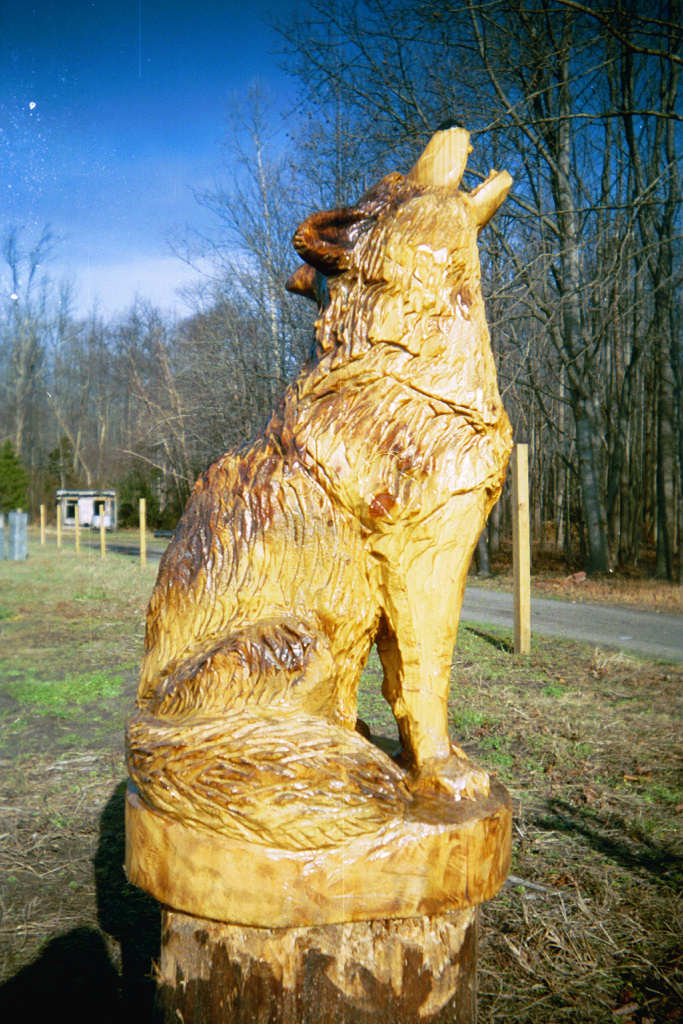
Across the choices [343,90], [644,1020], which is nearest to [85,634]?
[644,1020]

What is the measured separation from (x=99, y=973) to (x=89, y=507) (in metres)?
35.8

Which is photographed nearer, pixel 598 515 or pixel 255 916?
pixel 255 916

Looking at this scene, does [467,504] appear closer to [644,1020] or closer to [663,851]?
[644,1020]

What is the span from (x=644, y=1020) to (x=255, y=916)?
1441 millimetres

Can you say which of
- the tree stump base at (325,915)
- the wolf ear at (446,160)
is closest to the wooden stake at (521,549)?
the wolf ear at (446,160)

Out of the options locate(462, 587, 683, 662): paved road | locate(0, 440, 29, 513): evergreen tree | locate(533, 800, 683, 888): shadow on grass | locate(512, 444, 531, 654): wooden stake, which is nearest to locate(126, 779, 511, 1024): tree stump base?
locate(533, 800, 683, 888): shadow on grass

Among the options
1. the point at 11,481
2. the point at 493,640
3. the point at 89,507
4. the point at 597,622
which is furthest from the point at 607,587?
the point at 89,507

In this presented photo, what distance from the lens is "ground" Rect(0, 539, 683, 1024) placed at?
2445 millimetres

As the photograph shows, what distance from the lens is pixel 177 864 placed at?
163 cm

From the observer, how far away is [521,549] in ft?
23.4

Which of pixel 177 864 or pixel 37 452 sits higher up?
pixel 37 452

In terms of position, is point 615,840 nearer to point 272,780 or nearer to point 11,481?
point 272,780

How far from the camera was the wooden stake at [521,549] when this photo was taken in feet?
23.0

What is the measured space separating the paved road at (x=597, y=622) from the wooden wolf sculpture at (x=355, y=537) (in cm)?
612
